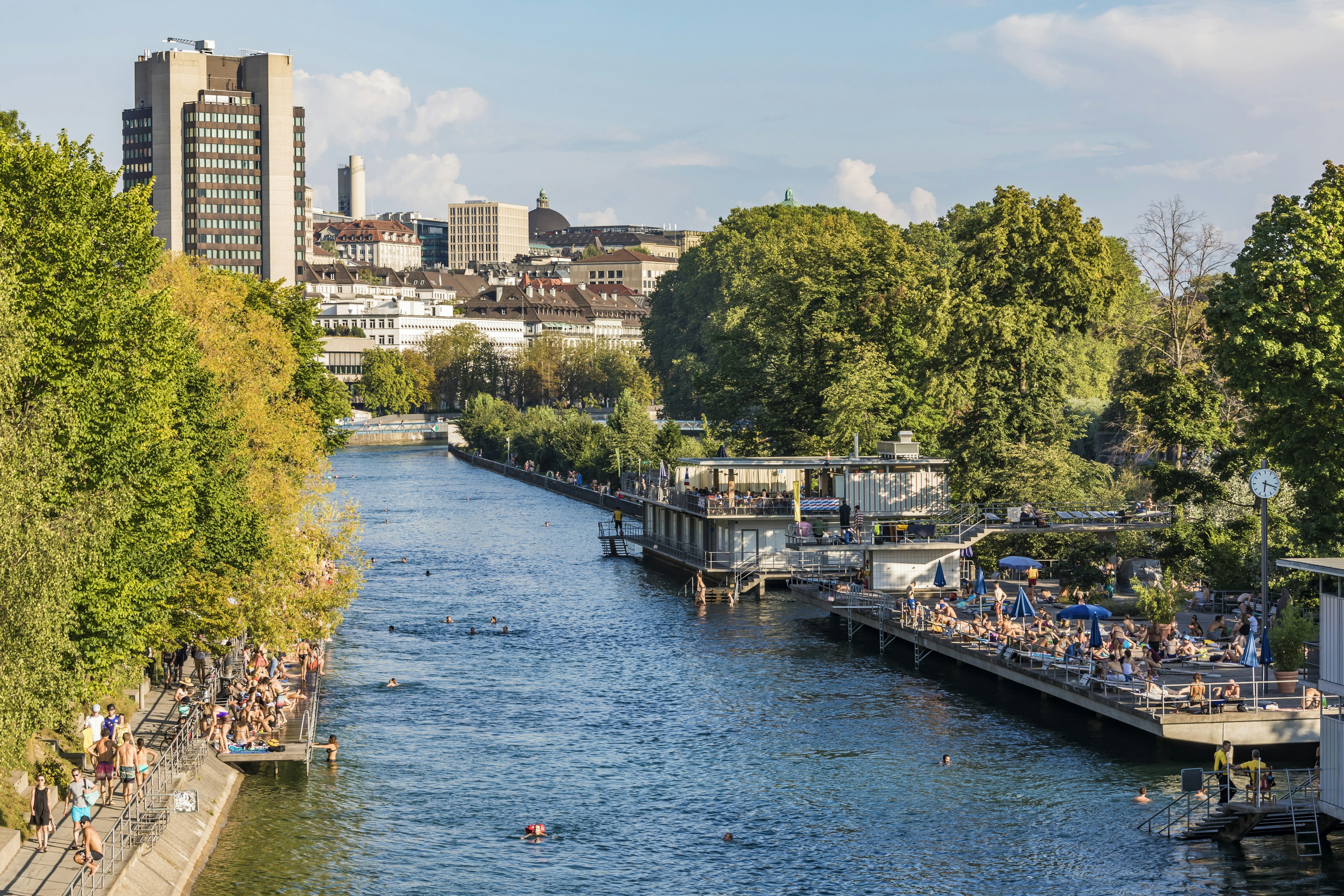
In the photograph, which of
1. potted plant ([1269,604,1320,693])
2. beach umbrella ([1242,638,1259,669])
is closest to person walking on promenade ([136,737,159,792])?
beach umbrella ([1242,638,1259,669])

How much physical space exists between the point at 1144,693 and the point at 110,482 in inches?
1135

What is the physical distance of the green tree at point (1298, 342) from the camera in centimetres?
4547

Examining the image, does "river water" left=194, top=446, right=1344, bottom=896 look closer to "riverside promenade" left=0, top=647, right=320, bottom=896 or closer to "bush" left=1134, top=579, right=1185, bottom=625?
"riverside promenade" left=0, top=647, right=320, bottom=896

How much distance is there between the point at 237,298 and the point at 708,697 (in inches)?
1211

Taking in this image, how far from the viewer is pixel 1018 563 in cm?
6044

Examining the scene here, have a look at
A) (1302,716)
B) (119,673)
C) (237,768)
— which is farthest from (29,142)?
(1302,716)

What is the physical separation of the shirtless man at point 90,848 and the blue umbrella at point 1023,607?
33548 mm

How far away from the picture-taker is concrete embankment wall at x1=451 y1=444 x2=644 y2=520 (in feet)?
387

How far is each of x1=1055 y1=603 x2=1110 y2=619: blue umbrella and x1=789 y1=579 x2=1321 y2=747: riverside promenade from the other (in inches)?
67.7

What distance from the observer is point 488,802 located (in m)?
39.6

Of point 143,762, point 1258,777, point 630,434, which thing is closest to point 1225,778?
point 1258,777

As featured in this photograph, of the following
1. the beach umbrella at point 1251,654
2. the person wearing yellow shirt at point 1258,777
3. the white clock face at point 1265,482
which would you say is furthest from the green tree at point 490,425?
the person wearing yellow shirt at point 1258,777

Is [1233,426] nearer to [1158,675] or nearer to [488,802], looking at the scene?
[1158,675]

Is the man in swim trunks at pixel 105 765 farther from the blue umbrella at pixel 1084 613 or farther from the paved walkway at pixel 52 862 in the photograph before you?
the blue umbrella at pixel 1084 613
